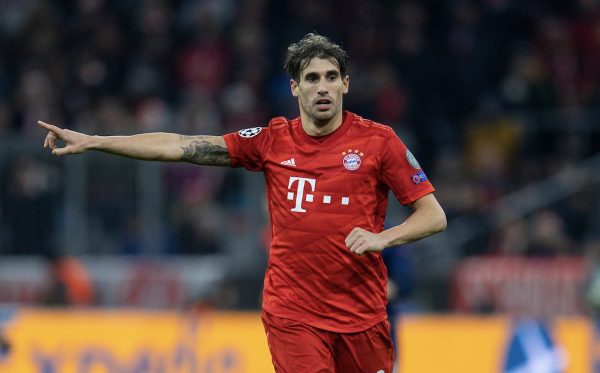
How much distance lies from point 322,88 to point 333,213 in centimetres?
57

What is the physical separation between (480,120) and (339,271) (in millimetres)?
9104

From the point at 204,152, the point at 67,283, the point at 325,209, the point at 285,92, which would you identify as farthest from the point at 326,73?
the point at 285,92

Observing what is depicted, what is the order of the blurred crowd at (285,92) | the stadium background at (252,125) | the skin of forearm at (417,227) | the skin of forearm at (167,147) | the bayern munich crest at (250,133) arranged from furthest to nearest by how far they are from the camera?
1. the blurred crowd at (285,92)
2. the stadium background at (252,125)
3. the bayern munich crest at (250,133)
4. the skin of forearm at (167,147)
5. the skin of forearm at (417,227)

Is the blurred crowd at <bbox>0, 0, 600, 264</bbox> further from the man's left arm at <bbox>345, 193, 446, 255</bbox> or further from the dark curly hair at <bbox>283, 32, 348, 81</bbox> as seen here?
the man's left arm at <bbox>345, 193, 446, 255</bbox>

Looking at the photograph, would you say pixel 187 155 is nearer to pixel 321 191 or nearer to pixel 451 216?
pixel 321 191

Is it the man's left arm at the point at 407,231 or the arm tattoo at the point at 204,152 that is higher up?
the arm tattoo at the point at 204,152

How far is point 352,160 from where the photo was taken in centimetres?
617

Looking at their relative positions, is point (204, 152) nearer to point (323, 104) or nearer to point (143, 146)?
point (143, 146)

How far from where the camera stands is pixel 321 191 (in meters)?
6.18

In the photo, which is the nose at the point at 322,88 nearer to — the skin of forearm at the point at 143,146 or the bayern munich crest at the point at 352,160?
the bayern munich crest at the point at 352,160

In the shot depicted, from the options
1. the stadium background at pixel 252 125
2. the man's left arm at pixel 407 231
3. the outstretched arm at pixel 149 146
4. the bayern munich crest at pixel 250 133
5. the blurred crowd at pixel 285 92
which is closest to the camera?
the man's left arm at pixel 407 231

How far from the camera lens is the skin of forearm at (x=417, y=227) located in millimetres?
5918

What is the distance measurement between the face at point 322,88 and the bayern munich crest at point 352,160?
0.19 meters

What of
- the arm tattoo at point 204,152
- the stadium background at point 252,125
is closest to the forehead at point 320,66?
the arm tattoo at point 204,152
